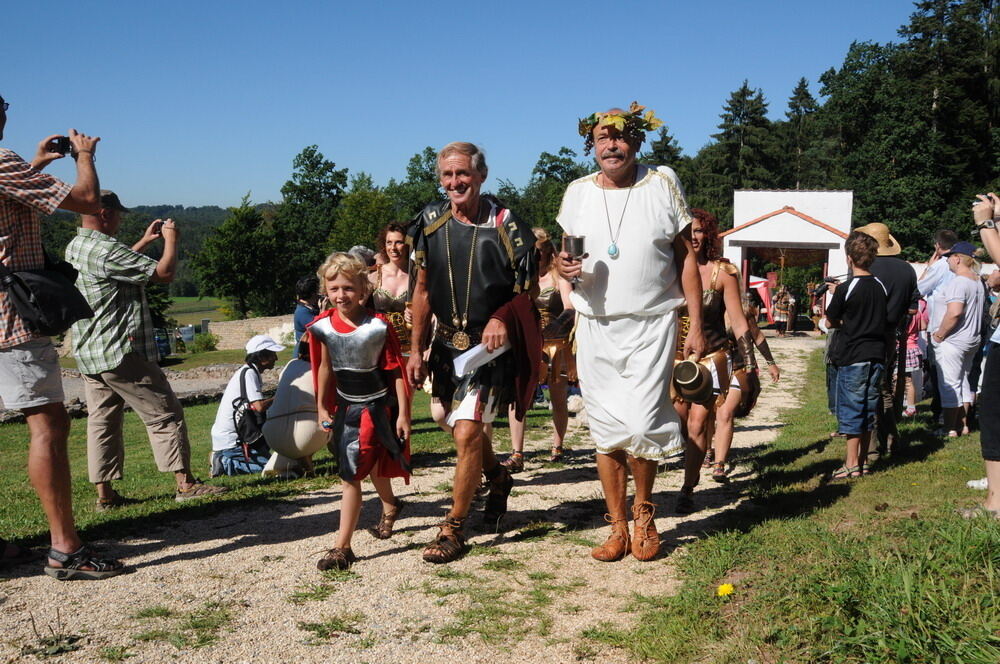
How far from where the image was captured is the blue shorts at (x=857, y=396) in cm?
650

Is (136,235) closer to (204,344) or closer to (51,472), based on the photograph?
(204,344)

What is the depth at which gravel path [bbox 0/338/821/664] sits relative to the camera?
3525 mm

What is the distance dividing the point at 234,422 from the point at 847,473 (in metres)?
5.47

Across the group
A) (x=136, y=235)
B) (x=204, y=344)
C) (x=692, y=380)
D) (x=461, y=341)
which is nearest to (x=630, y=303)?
(x=692, y=380)

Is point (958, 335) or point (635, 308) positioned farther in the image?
point (958, 335)

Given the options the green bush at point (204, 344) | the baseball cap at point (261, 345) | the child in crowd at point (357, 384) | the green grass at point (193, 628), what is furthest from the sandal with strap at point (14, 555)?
the green bush at point (204, 344)

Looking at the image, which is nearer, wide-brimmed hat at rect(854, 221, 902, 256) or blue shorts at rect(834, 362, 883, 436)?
blue shorts at rect(834, 362, 883, 436)

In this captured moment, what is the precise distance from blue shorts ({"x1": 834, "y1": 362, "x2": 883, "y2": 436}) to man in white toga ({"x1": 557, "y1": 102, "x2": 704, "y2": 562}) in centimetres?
252

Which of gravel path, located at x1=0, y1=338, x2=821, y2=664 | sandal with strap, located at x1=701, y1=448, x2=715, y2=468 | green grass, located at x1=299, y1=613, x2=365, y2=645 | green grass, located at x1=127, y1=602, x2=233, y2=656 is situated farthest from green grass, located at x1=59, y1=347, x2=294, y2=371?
green grass, located at x1=299, y1=613, x2=365, y2=645

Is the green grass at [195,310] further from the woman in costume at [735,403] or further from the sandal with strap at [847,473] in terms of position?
the sandal with strap at [847,473]

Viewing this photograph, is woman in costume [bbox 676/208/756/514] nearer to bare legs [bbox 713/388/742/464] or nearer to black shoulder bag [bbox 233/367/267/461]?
bare legs [bbox 713/388/742/464]

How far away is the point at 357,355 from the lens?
473cm

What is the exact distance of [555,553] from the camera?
4.82 meters

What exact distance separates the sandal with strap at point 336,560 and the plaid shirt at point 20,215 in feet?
6.30
